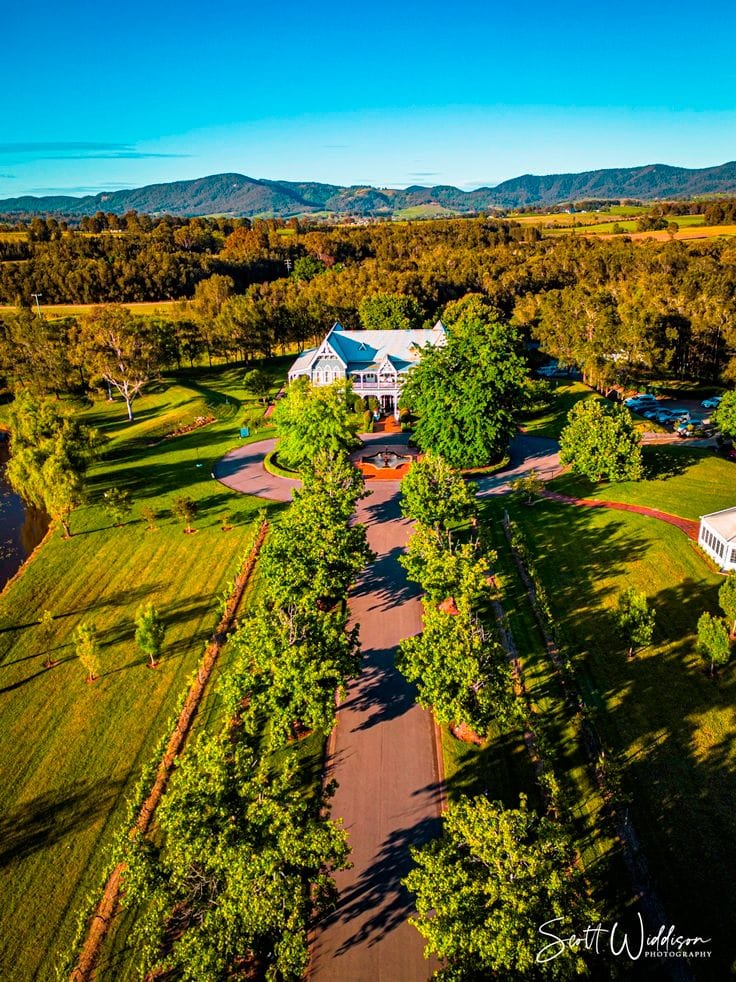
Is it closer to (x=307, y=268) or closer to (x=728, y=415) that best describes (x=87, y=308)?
(x=307, y=268)

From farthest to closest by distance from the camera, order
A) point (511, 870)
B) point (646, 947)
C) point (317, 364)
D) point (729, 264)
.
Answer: point (729, 264), point (317, 364), point (646, 947), point (511, 870)

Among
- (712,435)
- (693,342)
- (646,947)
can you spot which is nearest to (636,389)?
(693,342)

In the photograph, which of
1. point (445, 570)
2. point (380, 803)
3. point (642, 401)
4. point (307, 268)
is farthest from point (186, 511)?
point (307, 268)

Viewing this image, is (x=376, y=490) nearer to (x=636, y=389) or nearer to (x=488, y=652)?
(x=488, y=652)

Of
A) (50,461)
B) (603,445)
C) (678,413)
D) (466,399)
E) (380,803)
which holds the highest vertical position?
(466,399)

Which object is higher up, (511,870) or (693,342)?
(693,342)

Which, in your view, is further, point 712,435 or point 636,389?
point 636,389
